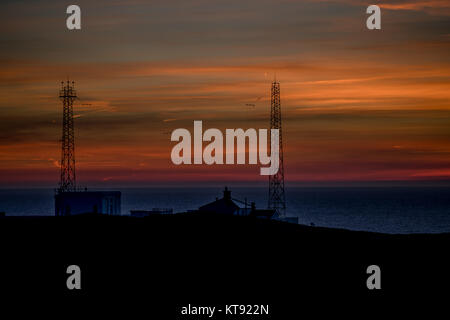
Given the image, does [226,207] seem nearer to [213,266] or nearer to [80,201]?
[80,201]

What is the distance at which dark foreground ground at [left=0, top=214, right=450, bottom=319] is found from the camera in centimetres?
2358

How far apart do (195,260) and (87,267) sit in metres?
3.91

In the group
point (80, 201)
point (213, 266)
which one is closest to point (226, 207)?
point (80, 201)

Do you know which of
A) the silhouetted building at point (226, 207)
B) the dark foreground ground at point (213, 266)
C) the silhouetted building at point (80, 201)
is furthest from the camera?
the silhouetted building at point (80, 201)

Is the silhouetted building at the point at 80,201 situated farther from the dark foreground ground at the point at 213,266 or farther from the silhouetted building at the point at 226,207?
the dark foreground ground at the point at 213,266

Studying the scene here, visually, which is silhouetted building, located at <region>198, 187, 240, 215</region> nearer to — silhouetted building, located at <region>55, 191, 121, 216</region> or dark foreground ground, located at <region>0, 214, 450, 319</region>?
silhouetted building, located at <region>55, 191, 121, 216</region>

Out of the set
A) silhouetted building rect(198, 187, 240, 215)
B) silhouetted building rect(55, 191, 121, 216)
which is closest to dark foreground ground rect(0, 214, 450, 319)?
silhouetted building rect(198, 187, 240, 215)

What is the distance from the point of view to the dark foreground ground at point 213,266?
23578mm

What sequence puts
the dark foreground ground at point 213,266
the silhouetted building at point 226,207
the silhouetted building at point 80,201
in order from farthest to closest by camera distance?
the silhouetted building at point 80,201 → the silhouetted building at point 226,207 → the dark foreground ground at point 213,266

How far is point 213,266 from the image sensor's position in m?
26.9

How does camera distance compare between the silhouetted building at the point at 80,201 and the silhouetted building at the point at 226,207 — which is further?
the silhouetted building at the point at 80,201

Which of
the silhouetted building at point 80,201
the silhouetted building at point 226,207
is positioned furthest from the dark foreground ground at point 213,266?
the silhouetted building at point 80,201
